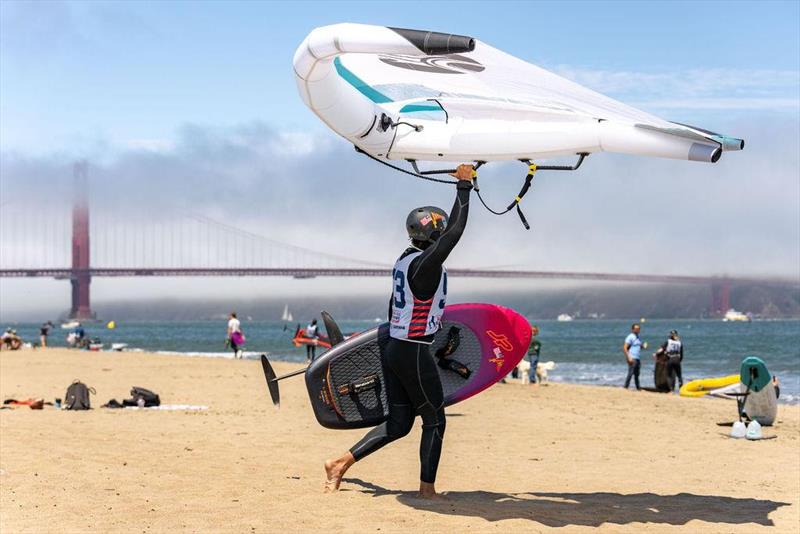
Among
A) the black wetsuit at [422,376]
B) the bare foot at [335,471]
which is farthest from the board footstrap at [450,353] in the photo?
the bare foot at [335,471]

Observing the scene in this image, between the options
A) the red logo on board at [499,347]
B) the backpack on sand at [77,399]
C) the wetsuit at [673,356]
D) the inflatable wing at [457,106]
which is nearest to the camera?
the inflatable wing at [457,106]

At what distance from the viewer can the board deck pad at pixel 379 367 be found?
6.39 m

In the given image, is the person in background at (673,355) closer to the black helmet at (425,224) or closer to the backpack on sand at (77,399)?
the backpack on sand at (77,399)

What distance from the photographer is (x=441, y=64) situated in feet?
18.9

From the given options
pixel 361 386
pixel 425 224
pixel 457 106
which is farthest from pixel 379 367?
pixel 457 106

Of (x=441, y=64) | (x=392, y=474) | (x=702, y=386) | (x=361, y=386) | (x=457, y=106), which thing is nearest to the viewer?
(x=441, y=64)

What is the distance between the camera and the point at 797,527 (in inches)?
226

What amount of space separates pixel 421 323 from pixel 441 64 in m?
1.59

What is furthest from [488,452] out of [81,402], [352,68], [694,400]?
[694,400]

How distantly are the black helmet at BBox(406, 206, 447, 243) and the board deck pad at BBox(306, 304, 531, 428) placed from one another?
2.41 ft

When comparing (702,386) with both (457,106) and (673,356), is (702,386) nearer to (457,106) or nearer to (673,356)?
(673,356)

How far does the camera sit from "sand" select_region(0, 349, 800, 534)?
5.47 m

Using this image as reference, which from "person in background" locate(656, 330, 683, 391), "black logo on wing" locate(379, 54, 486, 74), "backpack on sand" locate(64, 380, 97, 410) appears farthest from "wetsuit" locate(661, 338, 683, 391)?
"black logo on wing" locate(379, 54, 486, 74)

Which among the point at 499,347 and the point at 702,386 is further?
the point at 702,386
